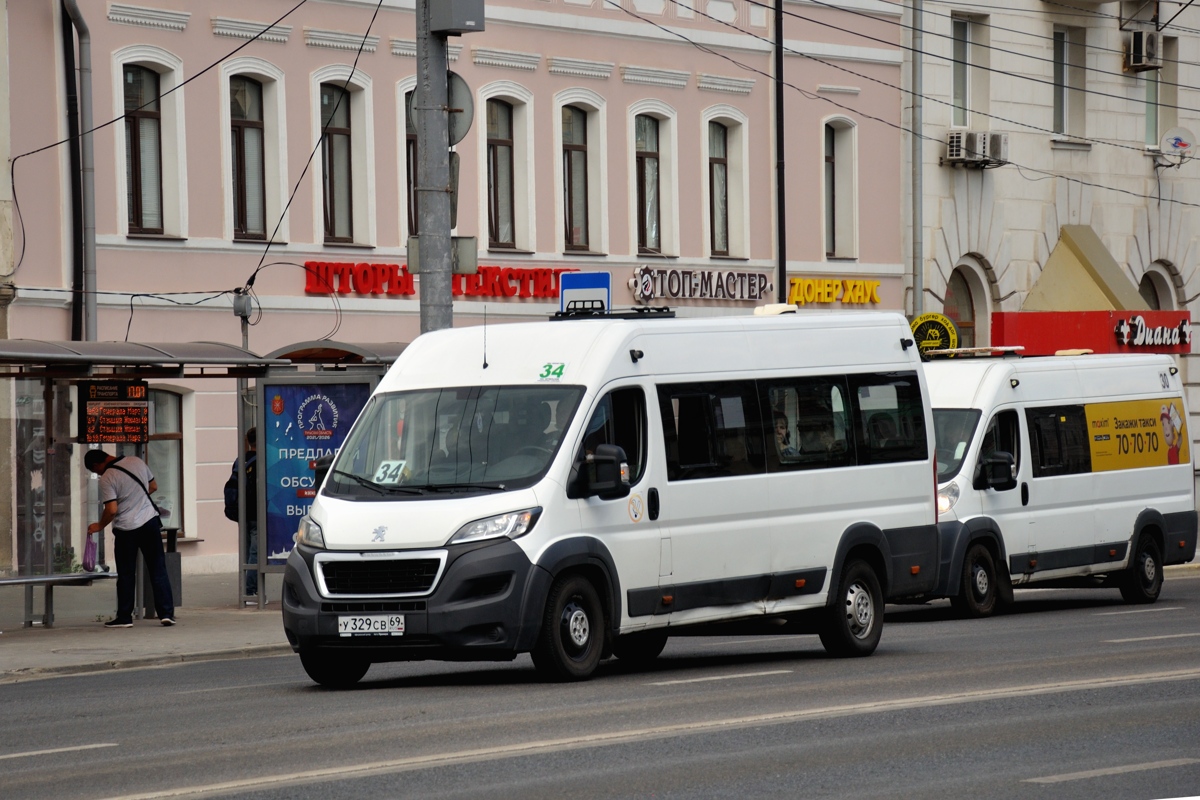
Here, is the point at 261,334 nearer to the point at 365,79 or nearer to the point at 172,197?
the point at 172,197

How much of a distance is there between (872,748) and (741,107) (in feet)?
84.2

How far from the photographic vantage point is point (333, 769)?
9.62m

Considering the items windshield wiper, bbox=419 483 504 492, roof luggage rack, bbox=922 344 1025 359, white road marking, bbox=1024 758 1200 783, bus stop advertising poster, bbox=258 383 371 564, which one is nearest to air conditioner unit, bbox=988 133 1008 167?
roof luggage rack, bbox=922 344 1025 359

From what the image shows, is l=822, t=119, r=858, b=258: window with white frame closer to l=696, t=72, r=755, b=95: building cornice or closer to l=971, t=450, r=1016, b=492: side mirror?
l=696, t=72, r=755, b=95: building cornice

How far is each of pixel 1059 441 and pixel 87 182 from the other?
39.6 feet

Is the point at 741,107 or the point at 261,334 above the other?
the point at 741,107

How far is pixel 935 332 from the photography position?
30.5 m

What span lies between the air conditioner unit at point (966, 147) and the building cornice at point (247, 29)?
13.9m

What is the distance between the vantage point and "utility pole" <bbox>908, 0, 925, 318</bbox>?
3759cm

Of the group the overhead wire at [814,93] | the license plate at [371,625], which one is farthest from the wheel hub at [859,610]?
the overhead wire at [814,93]

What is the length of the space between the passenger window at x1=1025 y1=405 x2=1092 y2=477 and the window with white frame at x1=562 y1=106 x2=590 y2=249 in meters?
11.6

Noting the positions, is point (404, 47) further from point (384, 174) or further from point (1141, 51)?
point (1141, 51)

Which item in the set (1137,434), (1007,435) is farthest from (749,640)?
(1137,434)

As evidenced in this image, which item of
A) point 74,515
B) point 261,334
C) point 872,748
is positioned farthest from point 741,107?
point 872,748
